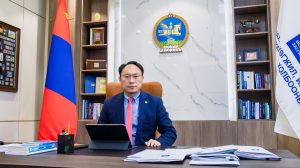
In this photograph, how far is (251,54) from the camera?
3312mm

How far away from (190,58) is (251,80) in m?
0.81

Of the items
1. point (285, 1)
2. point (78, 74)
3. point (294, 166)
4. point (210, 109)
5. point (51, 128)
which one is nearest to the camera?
point (294, 166)

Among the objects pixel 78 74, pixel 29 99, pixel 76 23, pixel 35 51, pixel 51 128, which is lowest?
pixel 51 128

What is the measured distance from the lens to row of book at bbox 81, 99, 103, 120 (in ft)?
12.3

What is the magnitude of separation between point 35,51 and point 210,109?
2382mm

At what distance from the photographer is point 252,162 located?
45.9 inches

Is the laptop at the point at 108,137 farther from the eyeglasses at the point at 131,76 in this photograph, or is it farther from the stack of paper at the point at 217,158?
the eyeglasses at the point at 131,76

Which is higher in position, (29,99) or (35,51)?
(35,51)

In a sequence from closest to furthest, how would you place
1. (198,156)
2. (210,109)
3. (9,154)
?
(198,156) < (9,154) < (210,109)

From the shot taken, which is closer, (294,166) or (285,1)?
(294,166)

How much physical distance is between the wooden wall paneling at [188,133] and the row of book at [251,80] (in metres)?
0.69

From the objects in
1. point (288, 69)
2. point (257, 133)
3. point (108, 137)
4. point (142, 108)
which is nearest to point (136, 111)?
point (142, 108)

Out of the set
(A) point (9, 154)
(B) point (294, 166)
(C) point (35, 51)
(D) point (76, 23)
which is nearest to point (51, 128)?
(C) point (35, 51)

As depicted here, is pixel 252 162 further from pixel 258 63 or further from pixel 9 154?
pixel 258 63
